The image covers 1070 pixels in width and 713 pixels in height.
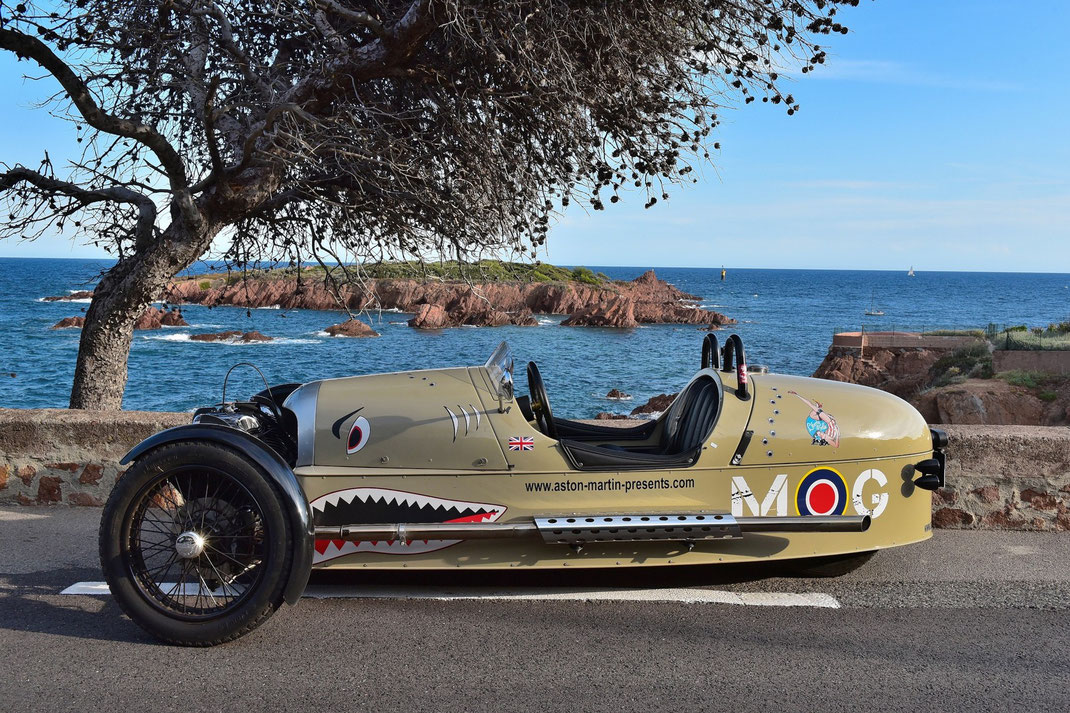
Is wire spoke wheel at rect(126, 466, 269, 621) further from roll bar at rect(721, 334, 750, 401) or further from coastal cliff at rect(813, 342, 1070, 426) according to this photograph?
coastal cliff at rect(813, 342, 1070, 426)

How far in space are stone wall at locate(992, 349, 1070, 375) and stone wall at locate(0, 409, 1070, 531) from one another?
26140 mm

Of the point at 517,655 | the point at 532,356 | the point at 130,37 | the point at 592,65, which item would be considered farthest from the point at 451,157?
the point at 532,356

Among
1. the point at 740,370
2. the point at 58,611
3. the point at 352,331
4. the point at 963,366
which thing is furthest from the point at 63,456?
the point at 352,331

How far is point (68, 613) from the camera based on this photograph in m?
3.74

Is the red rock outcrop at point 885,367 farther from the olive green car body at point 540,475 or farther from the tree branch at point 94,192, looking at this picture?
the olive green car body at point 540,475

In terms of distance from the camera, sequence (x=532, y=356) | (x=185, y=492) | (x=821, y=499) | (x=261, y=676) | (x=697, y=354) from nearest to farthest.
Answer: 1. (x=261, y=676)
2. (x=185, y=492)
3. (x=821, y=499)
4. (x=532, y=356)
5. (x=697, y=354)

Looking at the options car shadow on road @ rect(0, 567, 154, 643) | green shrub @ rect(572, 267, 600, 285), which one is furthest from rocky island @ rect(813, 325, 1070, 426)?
green shrub @ rect(572, 267, 600, 285)

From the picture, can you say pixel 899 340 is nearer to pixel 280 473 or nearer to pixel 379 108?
pixel 379 108

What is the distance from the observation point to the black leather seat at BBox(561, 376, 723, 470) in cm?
388

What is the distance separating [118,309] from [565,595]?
542 centimetres

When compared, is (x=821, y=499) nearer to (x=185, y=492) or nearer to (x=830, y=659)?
(x=830, y=659)

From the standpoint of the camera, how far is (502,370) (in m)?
4.12

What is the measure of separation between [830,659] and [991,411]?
20819 mm

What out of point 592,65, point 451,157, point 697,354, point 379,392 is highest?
point 592,65
